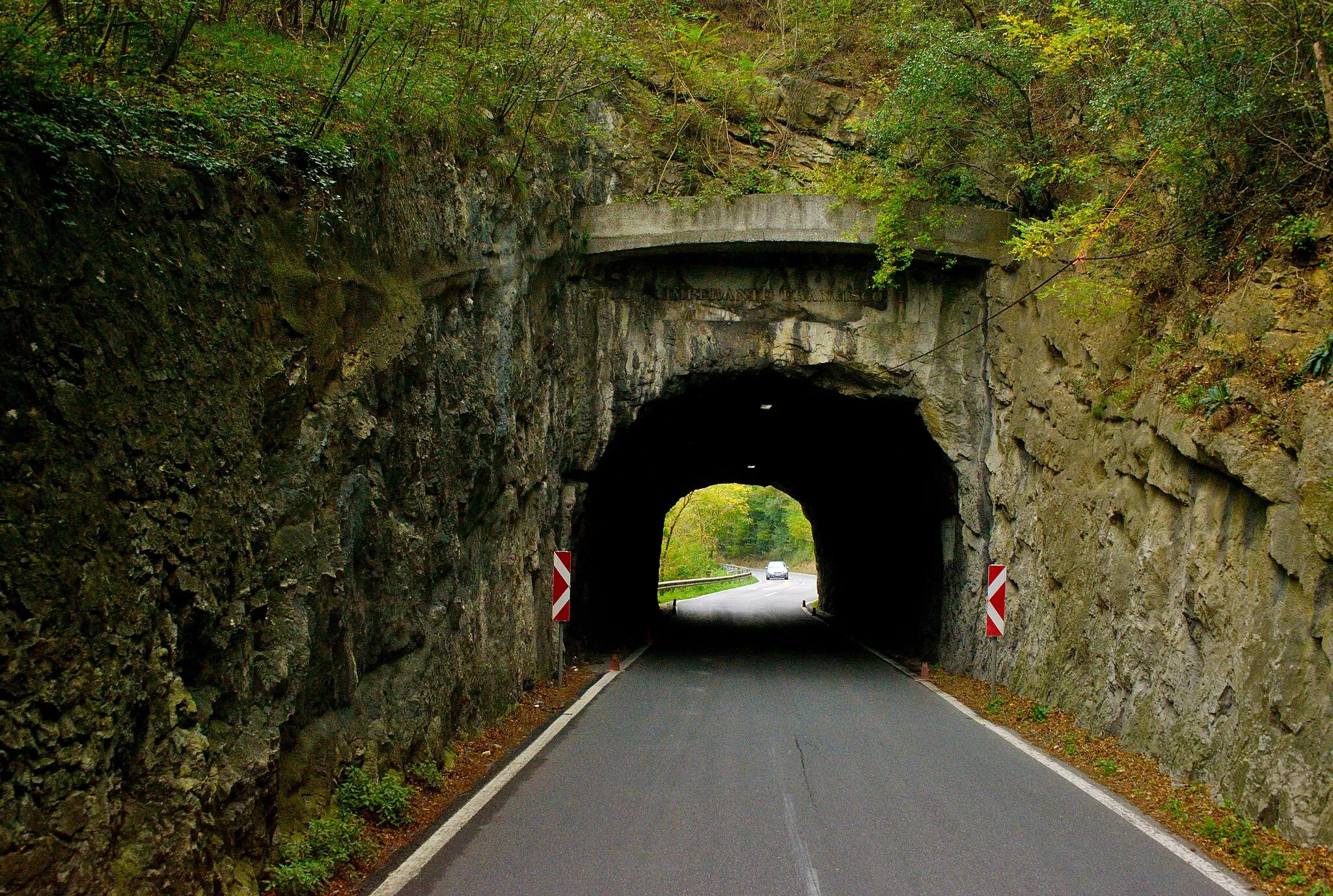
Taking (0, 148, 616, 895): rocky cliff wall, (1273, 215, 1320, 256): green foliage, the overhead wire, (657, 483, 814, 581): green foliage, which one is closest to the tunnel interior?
the overhead wire

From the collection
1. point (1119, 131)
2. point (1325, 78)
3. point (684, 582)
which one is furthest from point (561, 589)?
point (684, 582)

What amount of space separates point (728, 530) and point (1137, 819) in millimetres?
65261

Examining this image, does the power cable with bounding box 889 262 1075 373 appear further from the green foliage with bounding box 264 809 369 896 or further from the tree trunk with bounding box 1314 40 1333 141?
the green foliage with bounding box 264 809 369 896

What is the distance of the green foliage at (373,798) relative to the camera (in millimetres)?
5730

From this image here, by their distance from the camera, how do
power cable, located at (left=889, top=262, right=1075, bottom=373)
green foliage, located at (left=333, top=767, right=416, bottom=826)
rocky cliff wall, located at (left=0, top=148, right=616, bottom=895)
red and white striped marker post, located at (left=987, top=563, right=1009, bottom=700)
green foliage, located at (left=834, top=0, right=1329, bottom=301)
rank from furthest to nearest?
1. power cable, located at (left=889, top=262, right=1075, bottom=373)
2. red and white striped marker post, located at (left=987, top=563, right=1009, bottom=700)
3. green foliage, located at (left=834, top=0, right=1329, bottom=301)
4. green foliage, located at (left=333, top=767, right=416, bottom=826)
5. rocky cliff wall, located at (left=0, top=148, right=616, bottom=895)

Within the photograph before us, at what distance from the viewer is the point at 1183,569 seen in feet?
26.0

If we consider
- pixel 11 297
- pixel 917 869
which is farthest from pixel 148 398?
pixel 917 869

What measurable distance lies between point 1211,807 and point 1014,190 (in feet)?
32.1

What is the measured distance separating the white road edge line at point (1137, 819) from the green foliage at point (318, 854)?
5080mm

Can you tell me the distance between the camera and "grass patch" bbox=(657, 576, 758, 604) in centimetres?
4009

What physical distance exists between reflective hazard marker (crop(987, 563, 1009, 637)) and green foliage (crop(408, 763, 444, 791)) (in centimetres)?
827

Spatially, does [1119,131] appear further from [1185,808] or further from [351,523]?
[351,523]

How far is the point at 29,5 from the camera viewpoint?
Result: 546 centimetres

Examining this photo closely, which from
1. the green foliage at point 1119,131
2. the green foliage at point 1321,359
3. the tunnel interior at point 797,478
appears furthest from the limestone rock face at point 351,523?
the tunnel interior at point 797,478
